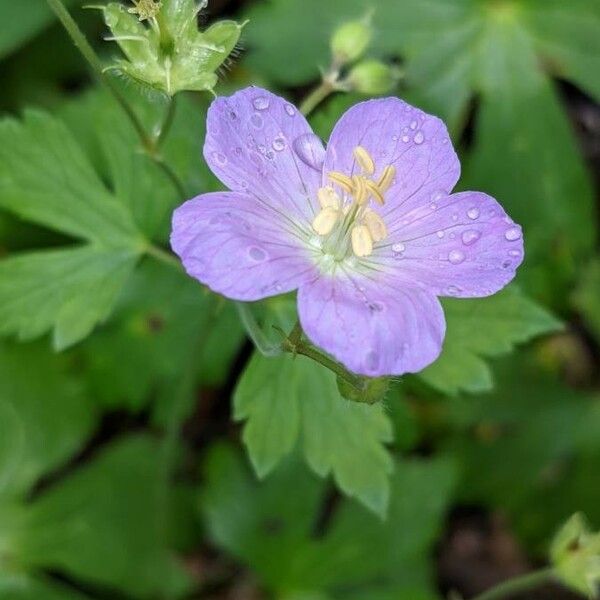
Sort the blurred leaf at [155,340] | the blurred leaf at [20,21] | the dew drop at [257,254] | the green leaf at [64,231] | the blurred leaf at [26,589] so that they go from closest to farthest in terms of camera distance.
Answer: the dew drop at [257,254]
the green leaf at [64,231]
the blurred leaf at [155,340]
the blurred leaf at [26,589]
the blurred leaf at [20,21]

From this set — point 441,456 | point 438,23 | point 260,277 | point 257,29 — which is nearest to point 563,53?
point 438,23

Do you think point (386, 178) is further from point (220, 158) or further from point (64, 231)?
point (64, 231)

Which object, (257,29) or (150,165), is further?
(257,29)

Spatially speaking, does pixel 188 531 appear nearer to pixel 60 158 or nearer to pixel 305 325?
pixel 60 158

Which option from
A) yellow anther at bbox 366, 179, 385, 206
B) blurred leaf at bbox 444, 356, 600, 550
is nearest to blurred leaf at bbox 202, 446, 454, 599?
blurred leaf at bbox 444, 356, 600, 550

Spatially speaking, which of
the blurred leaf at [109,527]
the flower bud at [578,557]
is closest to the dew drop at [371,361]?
the flower bud at [578,557]

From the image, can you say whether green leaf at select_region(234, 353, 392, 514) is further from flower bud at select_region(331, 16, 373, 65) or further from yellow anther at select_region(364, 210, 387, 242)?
flower bud at select_region(331, 16, 373, 65)

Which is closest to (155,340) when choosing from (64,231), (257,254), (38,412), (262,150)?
(38,412)

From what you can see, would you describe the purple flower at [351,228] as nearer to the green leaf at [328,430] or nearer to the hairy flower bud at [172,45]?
the hairy flower bud at [172,45]
